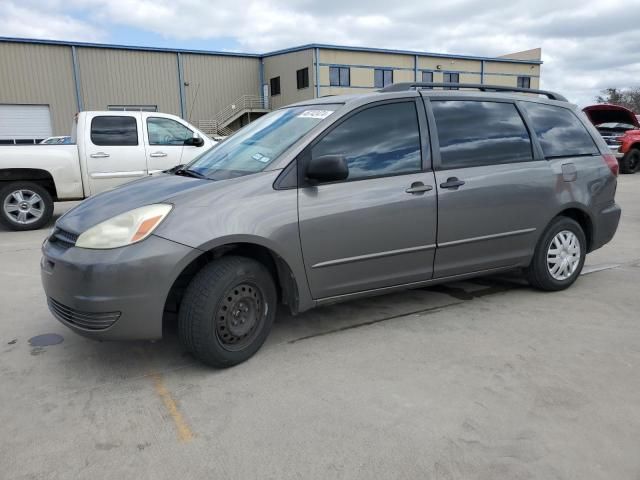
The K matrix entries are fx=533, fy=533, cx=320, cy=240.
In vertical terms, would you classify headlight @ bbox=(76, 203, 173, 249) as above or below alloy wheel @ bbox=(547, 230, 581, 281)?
above

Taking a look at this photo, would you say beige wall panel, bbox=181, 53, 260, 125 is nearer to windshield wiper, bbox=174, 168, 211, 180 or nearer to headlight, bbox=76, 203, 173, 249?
windshield wiper, bbox=174, 168, 211, 180

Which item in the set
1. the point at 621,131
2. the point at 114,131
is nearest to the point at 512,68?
the point at 621,131

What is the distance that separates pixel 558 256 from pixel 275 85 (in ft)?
122

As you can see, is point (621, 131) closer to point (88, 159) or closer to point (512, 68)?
point (88, 159)

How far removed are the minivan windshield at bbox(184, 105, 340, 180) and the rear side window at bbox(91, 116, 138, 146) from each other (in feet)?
16.9

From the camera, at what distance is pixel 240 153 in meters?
3.86

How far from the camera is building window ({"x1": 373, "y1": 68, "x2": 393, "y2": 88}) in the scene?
40094 millimetres

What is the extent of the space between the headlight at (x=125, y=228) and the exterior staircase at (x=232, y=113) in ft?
116

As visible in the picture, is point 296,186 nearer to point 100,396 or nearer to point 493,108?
point 100,396

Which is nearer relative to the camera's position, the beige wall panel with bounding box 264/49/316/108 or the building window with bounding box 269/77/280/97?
the beige wall panel with bounding box 264/49/316/108

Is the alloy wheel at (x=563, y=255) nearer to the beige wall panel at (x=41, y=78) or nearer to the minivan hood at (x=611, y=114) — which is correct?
the minivan hood at (x=611, y=114)

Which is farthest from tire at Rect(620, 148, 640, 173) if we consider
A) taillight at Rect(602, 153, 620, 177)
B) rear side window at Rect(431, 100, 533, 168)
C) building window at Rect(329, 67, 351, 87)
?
building window at Rect(329, 67, 351, 87)

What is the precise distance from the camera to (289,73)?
38.5 meters

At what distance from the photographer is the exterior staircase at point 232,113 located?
37656 millimetres
